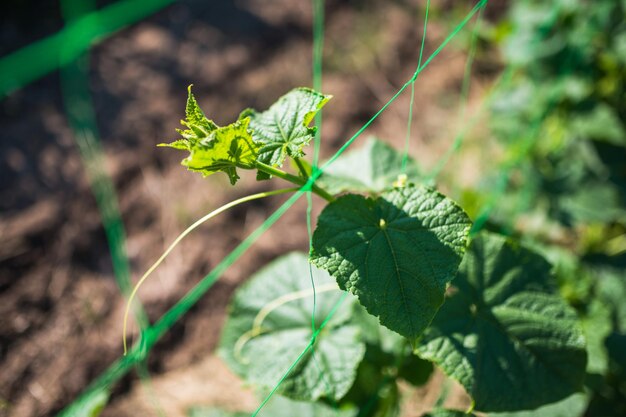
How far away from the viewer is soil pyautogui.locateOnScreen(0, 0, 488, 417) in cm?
293

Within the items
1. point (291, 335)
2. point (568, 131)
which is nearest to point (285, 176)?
point (291, 335)

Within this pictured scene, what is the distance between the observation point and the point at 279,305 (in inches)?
70.7

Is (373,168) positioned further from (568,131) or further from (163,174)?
(163,174)

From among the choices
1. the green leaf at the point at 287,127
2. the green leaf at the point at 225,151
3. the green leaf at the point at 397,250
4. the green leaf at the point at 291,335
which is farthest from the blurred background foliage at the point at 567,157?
the green leaf at the point at 225,151

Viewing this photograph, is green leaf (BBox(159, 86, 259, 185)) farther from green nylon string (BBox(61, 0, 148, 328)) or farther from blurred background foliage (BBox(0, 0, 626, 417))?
green nylon string (BBox(61, 0, 148, 328))

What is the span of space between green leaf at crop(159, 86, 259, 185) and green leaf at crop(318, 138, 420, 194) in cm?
47

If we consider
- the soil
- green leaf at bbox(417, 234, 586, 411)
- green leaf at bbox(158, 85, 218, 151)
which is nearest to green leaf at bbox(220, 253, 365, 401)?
green leaf at bbox(417, 234, 586, 411)

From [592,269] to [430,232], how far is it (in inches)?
68.1

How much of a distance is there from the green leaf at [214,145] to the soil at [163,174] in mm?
1955

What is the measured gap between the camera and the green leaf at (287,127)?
3.97ft

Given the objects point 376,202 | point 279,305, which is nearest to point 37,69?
point 279,305

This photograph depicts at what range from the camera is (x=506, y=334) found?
149cm

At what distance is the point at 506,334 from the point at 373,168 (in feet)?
1.97

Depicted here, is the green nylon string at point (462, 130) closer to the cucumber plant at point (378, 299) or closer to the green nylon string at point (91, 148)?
the cucumber plant at point (378, 299)
